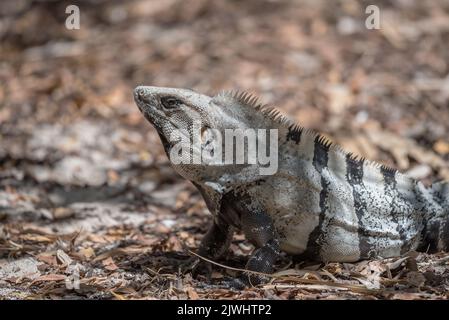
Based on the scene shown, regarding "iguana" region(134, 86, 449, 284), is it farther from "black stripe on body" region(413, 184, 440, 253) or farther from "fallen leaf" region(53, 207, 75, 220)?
"fallen leaf" region(53, 207, 75, 220)

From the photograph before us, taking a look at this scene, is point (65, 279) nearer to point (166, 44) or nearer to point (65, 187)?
point (65, 187)

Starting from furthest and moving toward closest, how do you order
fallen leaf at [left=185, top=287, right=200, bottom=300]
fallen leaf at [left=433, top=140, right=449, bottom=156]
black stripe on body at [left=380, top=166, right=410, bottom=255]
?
fallen leaf at [left=433, top=140, right=449, bottom=156] → black stripe on body at [left=380, top=166, right=410, bottom=255] → fallen leaf at [left=185, top=287, right=200, bottom=300]

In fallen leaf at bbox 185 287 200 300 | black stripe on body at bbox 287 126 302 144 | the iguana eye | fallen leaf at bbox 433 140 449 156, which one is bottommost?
fallen leaf at bbox 185 287 200 300

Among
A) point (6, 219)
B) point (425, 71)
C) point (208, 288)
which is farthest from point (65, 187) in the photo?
point (425, 71)

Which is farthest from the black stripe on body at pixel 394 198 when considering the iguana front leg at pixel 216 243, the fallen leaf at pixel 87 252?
the fallen leaf at pixel 87 252

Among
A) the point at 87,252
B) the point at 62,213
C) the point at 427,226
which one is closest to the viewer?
the point at 427,226

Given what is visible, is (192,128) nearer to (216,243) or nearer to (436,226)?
(216,243)

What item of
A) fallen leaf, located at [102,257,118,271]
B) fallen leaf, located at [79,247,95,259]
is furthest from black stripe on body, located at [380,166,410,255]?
fallen leaf, located at [79,247,95,259]

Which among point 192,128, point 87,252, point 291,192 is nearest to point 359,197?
point 291,192
